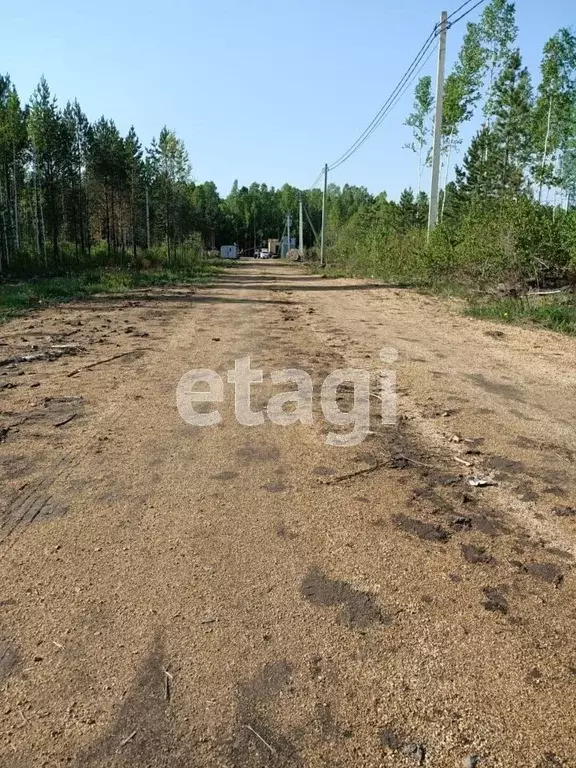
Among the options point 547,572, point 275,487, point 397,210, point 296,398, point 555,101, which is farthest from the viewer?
point 397,210

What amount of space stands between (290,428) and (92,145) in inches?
1532

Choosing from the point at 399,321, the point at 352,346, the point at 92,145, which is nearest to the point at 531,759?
the point at 352,346

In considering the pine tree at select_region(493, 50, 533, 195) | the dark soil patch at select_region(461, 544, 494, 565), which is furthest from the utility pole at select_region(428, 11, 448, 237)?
the dark soil patch at select_region(461, 544, 494, 565)

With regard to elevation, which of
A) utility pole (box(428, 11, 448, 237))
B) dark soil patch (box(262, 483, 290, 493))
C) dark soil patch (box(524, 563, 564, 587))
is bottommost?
dark soil patch (box(524, 563, 564, 587))

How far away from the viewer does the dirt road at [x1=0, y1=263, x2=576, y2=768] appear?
197 cm

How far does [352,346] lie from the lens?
890cm

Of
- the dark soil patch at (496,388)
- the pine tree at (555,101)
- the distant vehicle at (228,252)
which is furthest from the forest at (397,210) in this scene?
the distant vehicle at (228,252)

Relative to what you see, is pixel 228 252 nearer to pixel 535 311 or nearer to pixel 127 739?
pixel 535 311

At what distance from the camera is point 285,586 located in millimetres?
2752

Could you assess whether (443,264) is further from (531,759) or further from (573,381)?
(531,759)

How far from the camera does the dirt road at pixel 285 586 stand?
1.97 meters

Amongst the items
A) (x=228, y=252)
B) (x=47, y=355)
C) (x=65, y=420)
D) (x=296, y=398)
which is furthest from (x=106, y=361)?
(x=228, y=252)

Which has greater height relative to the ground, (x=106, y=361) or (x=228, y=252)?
(x=228, y=252)

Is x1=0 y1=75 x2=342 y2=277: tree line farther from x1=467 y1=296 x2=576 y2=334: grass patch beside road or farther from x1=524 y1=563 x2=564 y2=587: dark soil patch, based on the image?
x1=524 y1=563 x2=564 y2=587: dark soil patch
